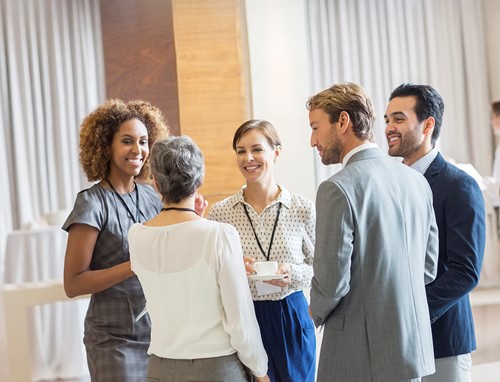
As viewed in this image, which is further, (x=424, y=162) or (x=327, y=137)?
(x=424, y=162)

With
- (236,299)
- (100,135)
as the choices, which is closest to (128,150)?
(100,135)

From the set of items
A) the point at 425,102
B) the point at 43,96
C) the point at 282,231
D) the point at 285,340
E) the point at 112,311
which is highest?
the point at 43,96

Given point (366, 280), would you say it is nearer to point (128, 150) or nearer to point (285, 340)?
point (285, 340)

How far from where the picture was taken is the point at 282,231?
305 centimetres

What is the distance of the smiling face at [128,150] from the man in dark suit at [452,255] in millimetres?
1025

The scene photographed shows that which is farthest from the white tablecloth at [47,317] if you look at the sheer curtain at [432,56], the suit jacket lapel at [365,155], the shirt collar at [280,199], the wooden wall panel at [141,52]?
the sheer curtain at [432,56]

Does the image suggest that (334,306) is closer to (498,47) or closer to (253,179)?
(253,179)

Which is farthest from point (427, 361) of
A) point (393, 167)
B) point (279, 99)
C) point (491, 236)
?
point (491, 236)

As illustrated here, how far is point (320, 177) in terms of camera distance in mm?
8578

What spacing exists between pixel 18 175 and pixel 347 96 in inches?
237

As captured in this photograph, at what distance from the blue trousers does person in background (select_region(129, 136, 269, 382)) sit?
619mm

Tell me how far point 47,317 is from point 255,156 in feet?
8.69

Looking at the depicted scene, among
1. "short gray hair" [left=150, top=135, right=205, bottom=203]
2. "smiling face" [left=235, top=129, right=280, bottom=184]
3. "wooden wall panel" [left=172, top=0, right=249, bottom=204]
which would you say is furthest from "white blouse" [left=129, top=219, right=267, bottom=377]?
"wooden wall panel" [left=172, top=0, right=249, bottom=204]

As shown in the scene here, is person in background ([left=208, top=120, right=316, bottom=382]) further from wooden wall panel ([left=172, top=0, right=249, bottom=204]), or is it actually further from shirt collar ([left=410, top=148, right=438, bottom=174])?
wooden wall panel ([left=172, top=0, right=249, bottom=204])
